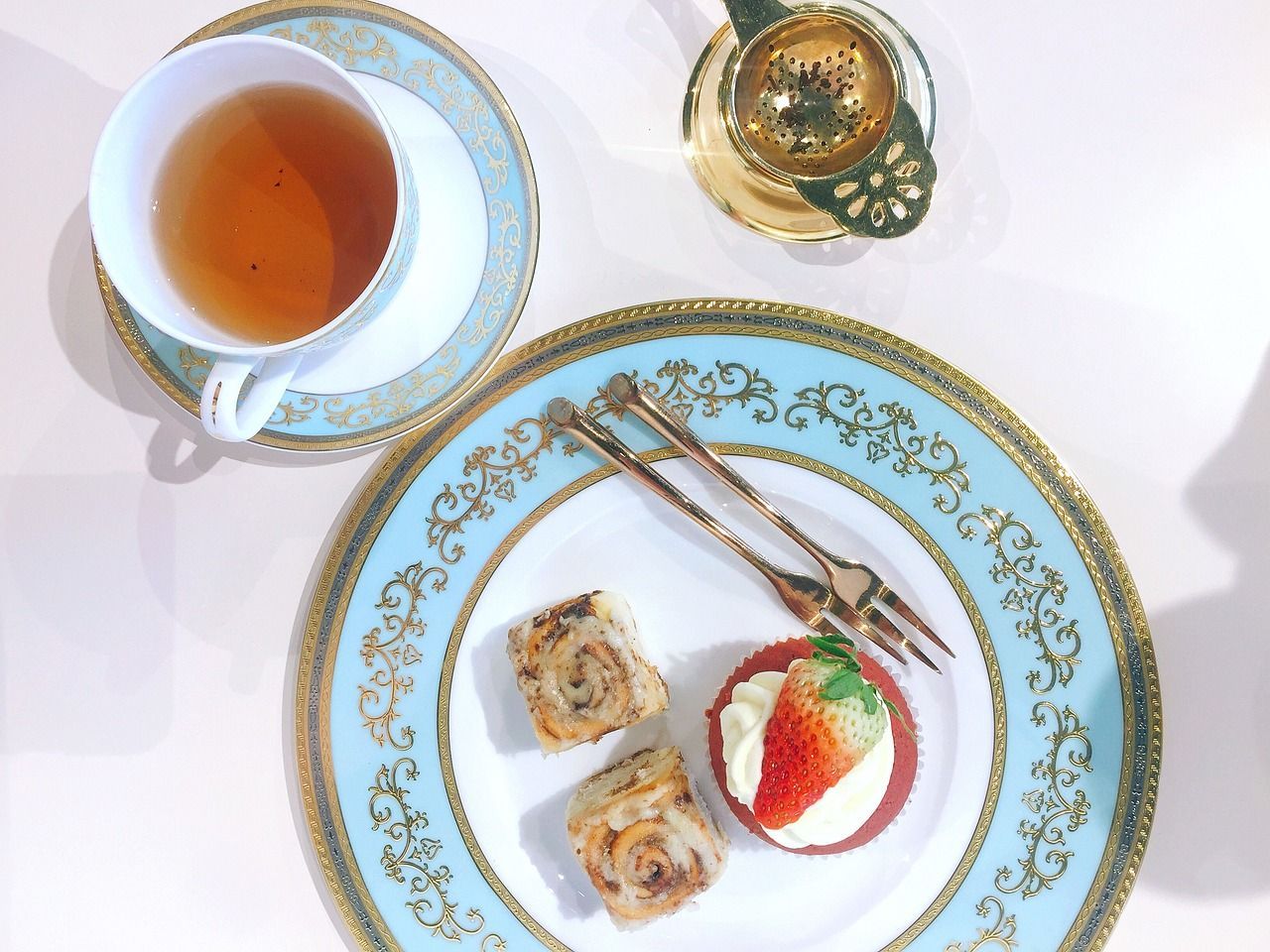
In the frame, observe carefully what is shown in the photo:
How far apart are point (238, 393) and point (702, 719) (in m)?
0.70

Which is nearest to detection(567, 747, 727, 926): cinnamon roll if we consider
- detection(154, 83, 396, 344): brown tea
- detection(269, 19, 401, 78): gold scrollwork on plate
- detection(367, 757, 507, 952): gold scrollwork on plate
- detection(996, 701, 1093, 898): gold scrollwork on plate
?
detection(367, 757, 507, 952): gold scrollwork on plate

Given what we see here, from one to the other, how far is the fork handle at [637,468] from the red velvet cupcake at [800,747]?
0.11 meters

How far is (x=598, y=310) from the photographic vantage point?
111cm

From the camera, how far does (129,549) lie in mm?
1150

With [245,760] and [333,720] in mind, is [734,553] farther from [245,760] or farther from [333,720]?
[245,760]

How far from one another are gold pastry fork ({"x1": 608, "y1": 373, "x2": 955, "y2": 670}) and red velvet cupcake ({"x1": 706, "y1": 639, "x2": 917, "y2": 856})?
0.06 meters

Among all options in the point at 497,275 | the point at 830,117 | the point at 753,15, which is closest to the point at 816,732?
the point at 497,275

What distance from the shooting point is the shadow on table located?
44.5 inches

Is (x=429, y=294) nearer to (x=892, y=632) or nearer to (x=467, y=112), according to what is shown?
(x=467, y=112)

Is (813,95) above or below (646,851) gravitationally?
above

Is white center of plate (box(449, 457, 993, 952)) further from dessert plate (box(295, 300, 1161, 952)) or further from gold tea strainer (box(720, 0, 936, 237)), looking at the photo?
gold tea strainer (box(720, 0, 936, 237))

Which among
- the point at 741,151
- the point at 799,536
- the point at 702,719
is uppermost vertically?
the point at 741,151

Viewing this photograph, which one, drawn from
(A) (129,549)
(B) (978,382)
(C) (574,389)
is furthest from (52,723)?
(B) (978,382)

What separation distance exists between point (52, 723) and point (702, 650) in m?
0.86
